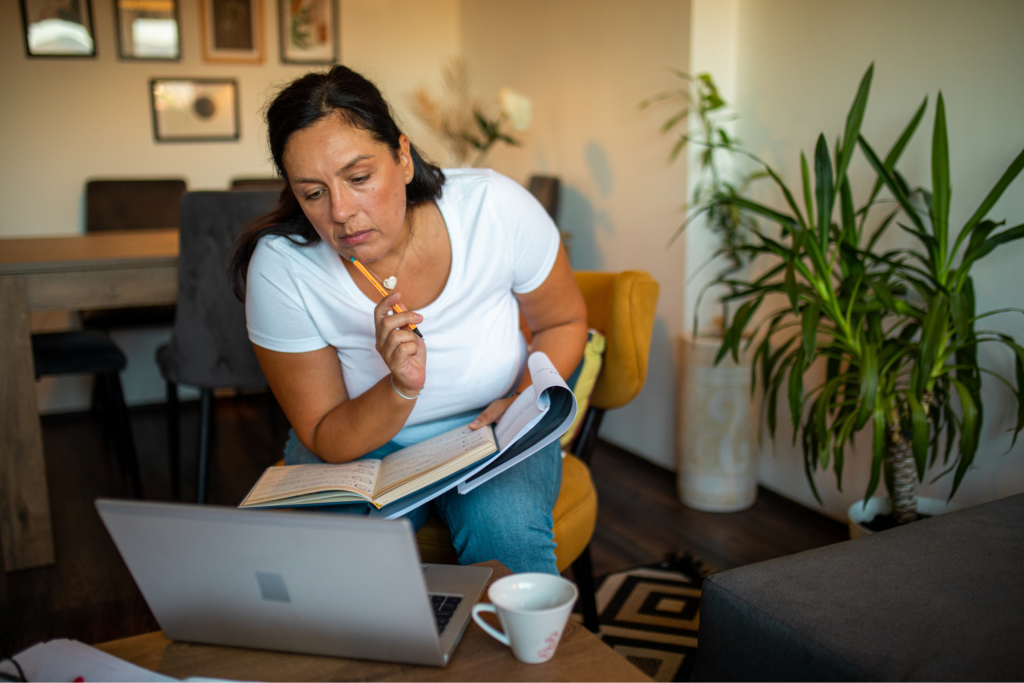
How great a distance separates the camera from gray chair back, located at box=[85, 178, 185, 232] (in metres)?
3.38

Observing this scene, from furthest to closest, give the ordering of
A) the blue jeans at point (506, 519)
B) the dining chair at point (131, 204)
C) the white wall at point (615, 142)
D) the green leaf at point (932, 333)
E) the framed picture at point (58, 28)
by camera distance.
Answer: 1. the dining chair at point (131, 204)
2. the framed picture at point (58, 28)
3. the white wall at point (615, 142)
4. the green leaf at point (932, 333)
5. the blue jeans at point (506, 519)

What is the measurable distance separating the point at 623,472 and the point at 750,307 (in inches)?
44.4

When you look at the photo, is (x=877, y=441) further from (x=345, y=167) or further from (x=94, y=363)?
(x=94, y=363)

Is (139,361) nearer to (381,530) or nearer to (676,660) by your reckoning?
(676,660)

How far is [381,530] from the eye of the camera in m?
0.64

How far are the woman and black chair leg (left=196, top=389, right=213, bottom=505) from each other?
95 cm

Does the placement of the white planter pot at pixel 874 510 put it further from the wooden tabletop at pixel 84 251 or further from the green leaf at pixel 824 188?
the wooden tabletop at pixel 84 251

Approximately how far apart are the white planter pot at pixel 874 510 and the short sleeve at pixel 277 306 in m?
1.26

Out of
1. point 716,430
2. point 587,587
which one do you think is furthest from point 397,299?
point 716,430

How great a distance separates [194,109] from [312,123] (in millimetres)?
2815

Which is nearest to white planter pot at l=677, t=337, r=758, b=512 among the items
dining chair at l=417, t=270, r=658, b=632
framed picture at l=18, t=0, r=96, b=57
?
dining chair at l=417, t=270, r=658, b=632

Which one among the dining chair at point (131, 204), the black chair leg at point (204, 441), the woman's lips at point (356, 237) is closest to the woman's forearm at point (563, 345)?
the woman's lips at point (356, 237)

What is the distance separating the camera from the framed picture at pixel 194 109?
3.54 metres

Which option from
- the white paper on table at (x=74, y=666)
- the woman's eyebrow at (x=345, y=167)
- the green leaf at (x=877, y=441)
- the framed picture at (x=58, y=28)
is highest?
the framed picture at (x=58, y=28)
